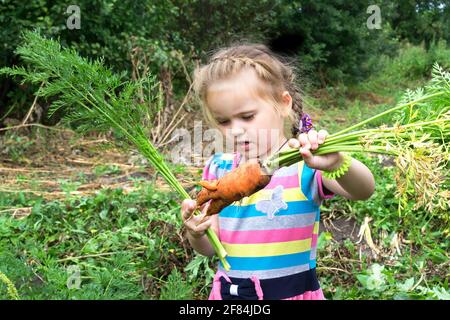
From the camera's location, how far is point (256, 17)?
8.49 meters

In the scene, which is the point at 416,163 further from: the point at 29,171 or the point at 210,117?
the point at 29,171

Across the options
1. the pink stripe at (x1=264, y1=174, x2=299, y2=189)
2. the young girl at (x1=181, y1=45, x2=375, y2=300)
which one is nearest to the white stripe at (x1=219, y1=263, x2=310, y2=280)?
the young girl at (x1=181, y1=45, x2=375, y2=300)

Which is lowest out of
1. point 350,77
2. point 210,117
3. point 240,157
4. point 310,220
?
point 350,77

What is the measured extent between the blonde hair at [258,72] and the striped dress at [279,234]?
25 centimetres

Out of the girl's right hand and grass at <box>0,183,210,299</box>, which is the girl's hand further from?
grass at <box>0,183,210,299</box>

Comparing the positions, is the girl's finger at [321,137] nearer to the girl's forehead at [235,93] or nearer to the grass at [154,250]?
the girl's forehead at [235,93]

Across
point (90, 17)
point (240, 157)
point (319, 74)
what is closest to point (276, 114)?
point (240, 157)

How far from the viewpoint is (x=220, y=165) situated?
1.94 metres

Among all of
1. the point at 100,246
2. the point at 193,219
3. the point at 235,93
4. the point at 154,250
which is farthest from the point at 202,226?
the point at 100,246

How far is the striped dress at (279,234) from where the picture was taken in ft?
5.59

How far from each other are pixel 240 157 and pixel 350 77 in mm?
8610

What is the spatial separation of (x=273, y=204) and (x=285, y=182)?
3.1 inches

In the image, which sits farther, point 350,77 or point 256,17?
point 350,77

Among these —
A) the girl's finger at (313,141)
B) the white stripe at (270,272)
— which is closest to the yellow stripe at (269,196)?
the white stripe at (270,272)
